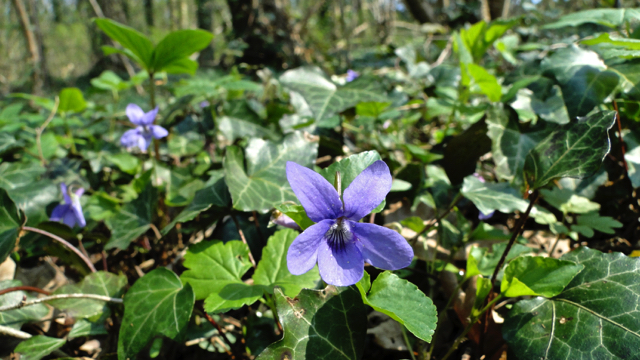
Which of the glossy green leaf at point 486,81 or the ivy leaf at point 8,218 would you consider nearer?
the ivy leaf at point 8,218

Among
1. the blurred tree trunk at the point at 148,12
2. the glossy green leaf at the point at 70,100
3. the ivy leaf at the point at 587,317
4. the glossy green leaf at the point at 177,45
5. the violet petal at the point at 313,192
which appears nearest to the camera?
the violet petal at the point at 313,192

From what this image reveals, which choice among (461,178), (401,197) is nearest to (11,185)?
(401,197)

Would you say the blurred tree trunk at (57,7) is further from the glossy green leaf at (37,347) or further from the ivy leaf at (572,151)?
the ivy leaf at (572,151)

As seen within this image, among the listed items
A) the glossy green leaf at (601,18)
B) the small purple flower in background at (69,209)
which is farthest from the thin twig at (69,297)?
the glossy green leaf at (601,18)

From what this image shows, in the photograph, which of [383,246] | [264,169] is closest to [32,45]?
[264,169]

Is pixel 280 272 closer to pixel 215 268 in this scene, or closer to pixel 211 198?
pixel 215 268

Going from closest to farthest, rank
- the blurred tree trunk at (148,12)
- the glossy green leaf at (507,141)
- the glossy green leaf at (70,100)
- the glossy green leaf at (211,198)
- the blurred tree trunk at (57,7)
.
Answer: the glossy green leaf at (211,198)
the glossy green leaf at (507,141)
the glossy green leaf at (70,100)
the blurred tree trunk at (148,12)
the blurred tree trunk at (57,7)
